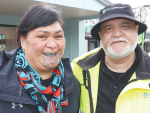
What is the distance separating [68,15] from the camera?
24.4 ft

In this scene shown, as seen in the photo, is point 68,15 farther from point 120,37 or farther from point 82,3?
point 120,37

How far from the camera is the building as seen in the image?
5398 mm

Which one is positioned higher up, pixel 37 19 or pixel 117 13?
pixel 117 13

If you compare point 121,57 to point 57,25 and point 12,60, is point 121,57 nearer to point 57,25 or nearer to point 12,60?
point 57,25

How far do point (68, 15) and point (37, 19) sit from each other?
6.16 m

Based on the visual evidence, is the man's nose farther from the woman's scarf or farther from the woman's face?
the woman's scarf

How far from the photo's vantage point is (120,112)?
1.74 metres

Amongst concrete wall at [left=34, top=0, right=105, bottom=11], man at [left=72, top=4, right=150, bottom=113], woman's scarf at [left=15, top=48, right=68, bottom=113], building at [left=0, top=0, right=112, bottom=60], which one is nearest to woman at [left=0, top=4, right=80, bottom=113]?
woman's scarf at [left=15, top=48, right=68, bottom=113]

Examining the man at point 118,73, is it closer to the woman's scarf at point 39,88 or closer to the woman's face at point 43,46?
the woman's scarf at point 39,88

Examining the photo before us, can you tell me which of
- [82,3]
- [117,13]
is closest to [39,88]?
[117,13]

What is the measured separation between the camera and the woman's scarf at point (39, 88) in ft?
4.76

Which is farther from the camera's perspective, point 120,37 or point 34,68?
point 120,37

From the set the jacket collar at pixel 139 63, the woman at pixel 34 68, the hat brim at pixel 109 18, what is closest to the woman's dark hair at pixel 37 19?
the woman at pixel 34 68

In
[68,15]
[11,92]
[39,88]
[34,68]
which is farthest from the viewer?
[68,15]
